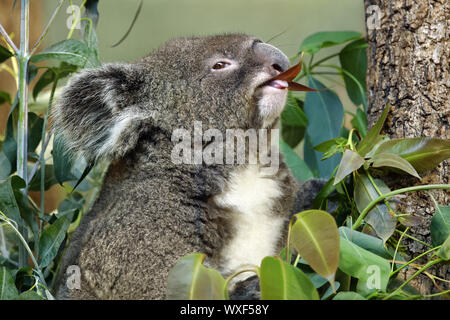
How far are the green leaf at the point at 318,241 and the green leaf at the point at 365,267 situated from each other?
16 cm

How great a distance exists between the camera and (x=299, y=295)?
1.23 m

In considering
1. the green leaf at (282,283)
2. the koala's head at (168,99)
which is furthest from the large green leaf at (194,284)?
the koala's head at (168,99)

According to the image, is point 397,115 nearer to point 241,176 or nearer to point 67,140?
point 241,176

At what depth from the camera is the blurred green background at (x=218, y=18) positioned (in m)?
5.38

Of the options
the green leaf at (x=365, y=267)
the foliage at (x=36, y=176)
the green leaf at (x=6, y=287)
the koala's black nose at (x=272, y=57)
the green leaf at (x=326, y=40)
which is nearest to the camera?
the green leaf at (x=365, y=267)

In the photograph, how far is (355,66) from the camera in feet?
8.39

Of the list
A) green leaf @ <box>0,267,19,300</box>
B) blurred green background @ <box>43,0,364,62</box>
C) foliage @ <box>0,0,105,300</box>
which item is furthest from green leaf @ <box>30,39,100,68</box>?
blurred green background @ <box>43,0,364,62</box>

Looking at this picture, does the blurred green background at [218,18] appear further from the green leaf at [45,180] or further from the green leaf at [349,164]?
the green leaf at [349,164]

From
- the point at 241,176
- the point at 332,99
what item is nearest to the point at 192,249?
the point at 241,176

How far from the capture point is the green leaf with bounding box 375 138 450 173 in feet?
5.08

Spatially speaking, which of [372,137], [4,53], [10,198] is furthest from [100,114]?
[372,137]

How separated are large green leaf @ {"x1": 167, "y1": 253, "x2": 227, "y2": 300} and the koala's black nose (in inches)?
38.6
